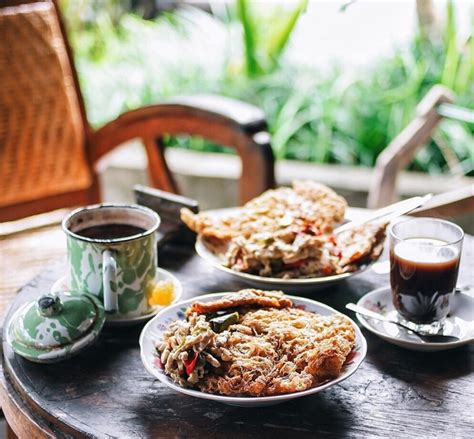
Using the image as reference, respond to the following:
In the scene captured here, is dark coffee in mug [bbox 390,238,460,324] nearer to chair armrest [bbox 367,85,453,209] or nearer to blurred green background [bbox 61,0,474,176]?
chair armrest [bbox 367,85,453,209]

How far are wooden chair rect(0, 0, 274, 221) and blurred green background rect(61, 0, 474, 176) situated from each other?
1.12 meters

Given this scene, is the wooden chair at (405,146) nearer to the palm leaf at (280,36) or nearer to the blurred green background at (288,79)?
the blurred green background at (288,79)

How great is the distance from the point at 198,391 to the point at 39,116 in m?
1.58

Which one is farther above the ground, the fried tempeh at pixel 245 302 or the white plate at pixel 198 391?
the fried tempeh at pixel 245 302

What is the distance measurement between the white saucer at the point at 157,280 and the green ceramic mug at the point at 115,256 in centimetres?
1

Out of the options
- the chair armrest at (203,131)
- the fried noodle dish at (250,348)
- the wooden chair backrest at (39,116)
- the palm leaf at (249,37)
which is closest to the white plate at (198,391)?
the fried noodle dish at (250,348)

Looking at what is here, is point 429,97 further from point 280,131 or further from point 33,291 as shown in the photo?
point 33,291

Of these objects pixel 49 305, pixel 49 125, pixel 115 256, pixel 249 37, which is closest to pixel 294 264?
pixel 115 256

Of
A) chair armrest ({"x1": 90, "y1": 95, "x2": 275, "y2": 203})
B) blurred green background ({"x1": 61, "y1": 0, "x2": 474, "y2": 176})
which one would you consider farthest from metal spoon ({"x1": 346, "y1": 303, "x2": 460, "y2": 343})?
blurred green background ({"x1": 61, "y1": 0, "x2": 474, "y2": 176})

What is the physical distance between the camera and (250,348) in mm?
1116

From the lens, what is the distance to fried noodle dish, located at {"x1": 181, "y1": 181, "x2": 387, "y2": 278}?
1420 millimetres

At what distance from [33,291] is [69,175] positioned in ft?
3.43

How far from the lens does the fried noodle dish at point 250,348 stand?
3.49 feet

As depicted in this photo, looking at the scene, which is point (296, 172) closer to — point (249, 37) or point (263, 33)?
point (249, 37)
